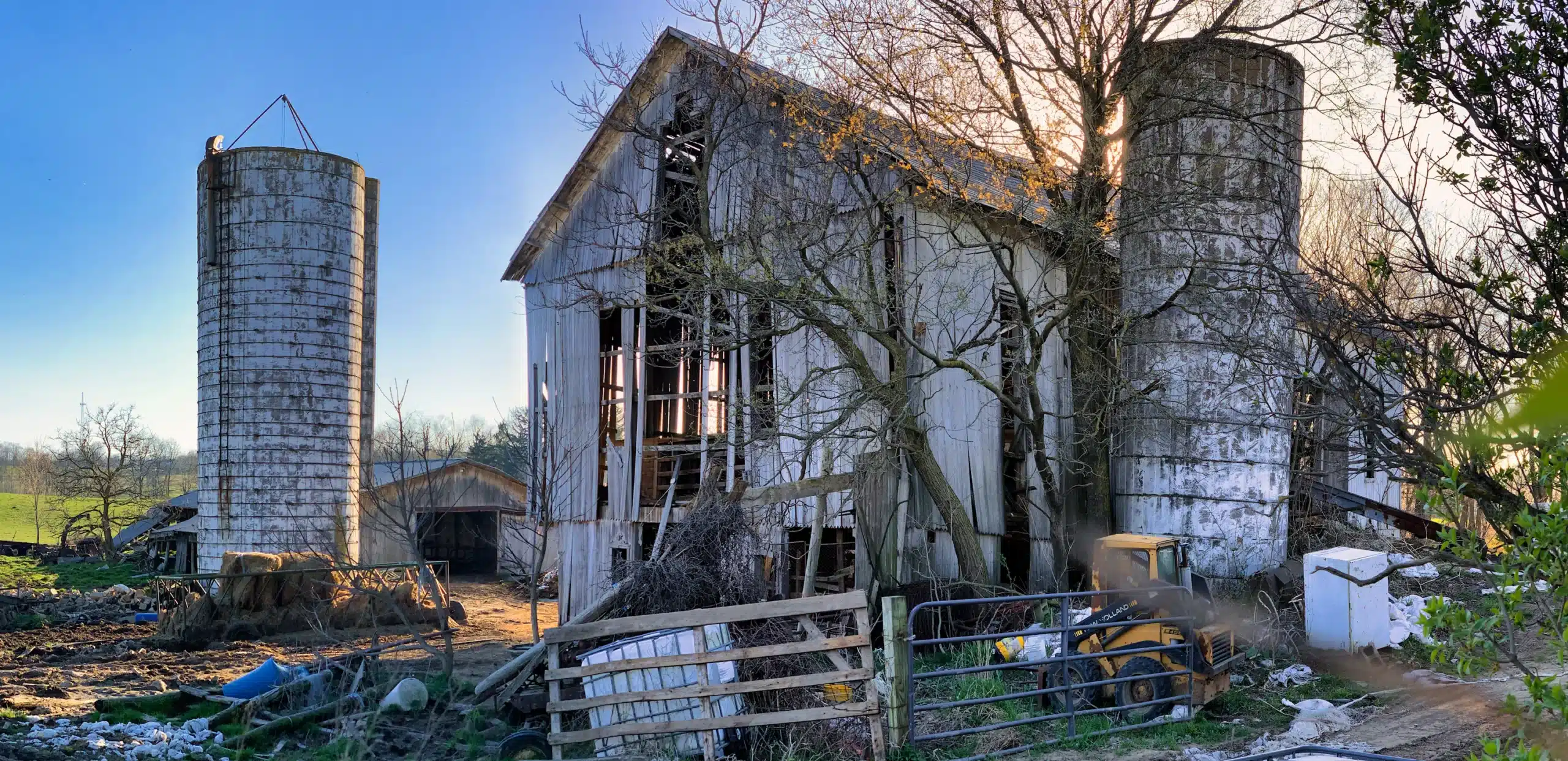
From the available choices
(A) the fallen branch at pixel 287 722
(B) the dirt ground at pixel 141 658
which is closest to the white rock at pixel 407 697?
(A) the fallen branch at pixel 287 722

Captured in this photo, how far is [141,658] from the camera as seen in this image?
52.2 feet

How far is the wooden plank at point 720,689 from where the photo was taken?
8805 mm

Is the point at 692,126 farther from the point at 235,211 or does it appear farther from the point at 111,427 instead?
the point at 111,427

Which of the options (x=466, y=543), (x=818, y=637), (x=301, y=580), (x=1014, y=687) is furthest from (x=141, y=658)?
(x=466, y=543)

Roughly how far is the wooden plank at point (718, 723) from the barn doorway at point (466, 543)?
21.9 m

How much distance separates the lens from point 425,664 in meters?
13.9

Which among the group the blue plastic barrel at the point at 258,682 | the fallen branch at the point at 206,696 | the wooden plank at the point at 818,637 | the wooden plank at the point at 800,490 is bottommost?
the fallen branch at the point at 206,696

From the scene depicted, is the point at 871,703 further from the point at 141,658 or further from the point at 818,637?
the point at 141,658

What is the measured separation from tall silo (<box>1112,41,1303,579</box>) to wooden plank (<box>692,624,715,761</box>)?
7884mm

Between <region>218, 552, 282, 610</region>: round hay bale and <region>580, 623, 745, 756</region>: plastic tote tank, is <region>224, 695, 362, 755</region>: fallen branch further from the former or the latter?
<region>218, 552, 282, 610</region>: round hay bale

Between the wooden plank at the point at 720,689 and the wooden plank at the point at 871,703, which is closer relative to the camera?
the wooden plank at the point at 871,703

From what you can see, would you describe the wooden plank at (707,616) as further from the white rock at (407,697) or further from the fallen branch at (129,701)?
the fallen branch at (129,701)

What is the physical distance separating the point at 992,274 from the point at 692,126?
5358 mm

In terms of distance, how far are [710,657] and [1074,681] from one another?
3945 mm
